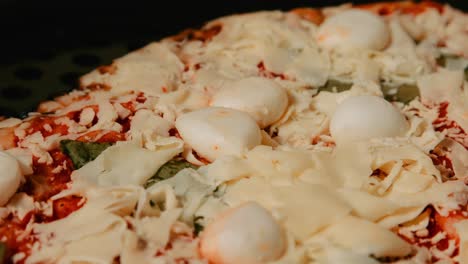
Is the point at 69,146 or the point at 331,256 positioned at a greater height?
the point at 69,146

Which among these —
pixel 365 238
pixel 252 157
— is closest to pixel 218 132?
pixel 252 157

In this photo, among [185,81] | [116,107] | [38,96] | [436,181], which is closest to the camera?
[436,181]

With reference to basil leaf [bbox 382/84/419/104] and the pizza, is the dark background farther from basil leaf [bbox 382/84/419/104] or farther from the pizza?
basil leaf [bbox 382/84/419/104]

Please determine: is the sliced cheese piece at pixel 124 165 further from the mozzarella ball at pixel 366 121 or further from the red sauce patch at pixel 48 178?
the mozzarella ball at pixel 366 121

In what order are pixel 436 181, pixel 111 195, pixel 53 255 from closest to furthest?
pixel 53 255 → pixel 111 195 → pixel 436 181

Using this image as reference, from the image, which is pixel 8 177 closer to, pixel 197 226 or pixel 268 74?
→ pixel 197 226

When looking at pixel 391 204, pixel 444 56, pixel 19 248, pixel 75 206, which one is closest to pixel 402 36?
pixel 444 56

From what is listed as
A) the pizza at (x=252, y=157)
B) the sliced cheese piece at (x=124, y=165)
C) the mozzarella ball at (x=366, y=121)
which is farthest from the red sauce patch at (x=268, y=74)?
the sliced cheese piece at (x=124, y=165)

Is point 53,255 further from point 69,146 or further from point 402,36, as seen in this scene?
point 402,36

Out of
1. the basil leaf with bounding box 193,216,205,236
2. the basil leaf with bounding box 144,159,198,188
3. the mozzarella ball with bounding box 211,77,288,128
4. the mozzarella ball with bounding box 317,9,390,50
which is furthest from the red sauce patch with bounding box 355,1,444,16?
the basil leaf with bounding box 193,216,205,236
